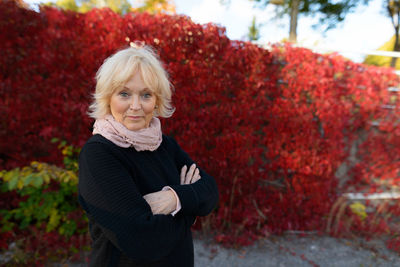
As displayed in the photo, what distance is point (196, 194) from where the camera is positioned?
150 cm

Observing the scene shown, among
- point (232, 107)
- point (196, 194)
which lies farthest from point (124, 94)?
point (232, 107)

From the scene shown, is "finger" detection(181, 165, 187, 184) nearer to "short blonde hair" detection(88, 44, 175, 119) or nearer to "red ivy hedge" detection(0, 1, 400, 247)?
"short blonde hair" detection(88, 44, 175, 119)

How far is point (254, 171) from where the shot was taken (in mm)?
3828

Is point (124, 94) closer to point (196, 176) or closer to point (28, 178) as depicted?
point (196, 176)

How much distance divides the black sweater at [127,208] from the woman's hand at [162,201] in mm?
42

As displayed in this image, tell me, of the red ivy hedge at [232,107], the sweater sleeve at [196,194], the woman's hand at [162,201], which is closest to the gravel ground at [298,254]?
the red ivy hedge at [232,107]

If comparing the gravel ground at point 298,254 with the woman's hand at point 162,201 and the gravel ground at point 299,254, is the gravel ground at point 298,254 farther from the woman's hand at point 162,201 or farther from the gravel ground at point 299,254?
the woman's hand at point 162,201

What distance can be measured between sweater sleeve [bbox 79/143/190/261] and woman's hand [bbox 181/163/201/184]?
1.50 feet

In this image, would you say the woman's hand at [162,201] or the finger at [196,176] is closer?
the woman's hand at [162,201]

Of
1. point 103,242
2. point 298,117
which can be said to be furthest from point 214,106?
point 103,242

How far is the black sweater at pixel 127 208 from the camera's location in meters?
1.18

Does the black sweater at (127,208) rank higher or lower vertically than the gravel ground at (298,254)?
higher

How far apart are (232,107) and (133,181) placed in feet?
8.16

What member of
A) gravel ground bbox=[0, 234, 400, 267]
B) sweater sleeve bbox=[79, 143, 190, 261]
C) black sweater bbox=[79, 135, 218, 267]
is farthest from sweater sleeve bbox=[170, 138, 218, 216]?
gravel ground bbox=[0, 234, 400, 267]
